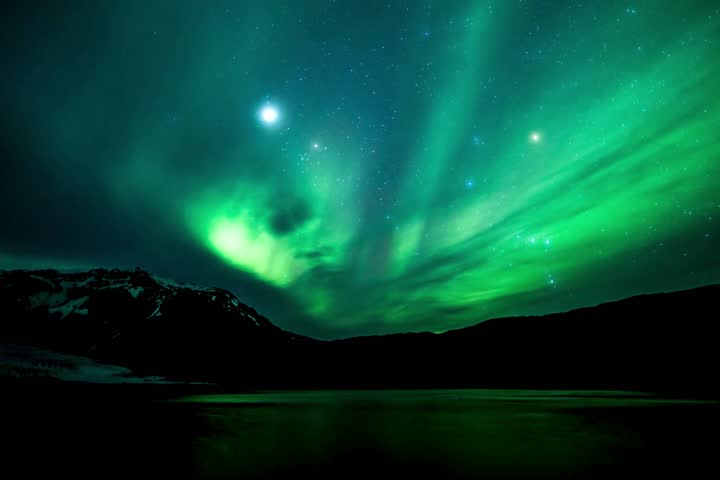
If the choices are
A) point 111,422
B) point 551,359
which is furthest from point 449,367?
point 111,422

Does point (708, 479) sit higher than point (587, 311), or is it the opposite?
point (587, 311)

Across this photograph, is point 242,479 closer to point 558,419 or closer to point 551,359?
point 558,419

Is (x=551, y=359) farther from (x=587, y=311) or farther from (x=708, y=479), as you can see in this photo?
(x=708, y=479)

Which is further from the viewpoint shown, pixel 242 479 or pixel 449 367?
pixel 449 367

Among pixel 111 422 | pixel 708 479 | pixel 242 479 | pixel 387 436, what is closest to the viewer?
pixel 708 479

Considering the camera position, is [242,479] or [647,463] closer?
[242,479]

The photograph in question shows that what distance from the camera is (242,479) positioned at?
10.9 m

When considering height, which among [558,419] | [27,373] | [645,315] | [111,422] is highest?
[645,315]

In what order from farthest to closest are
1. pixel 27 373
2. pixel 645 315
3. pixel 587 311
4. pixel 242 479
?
pixel 587 311 < pixel 645 315 < pixel 27 373 < pixel 242 479

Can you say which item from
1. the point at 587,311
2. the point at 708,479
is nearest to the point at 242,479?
the point at 708,479

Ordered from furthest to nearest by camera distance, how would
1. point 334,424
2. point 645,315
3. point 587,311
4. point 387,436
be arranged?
point 587,311
point 645,315
point 334,424
point 387,436

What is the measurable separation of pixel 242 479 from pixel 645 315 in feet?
637

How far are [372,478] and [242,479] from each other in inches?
154

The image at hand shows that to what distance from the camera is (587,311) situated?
182 meters
